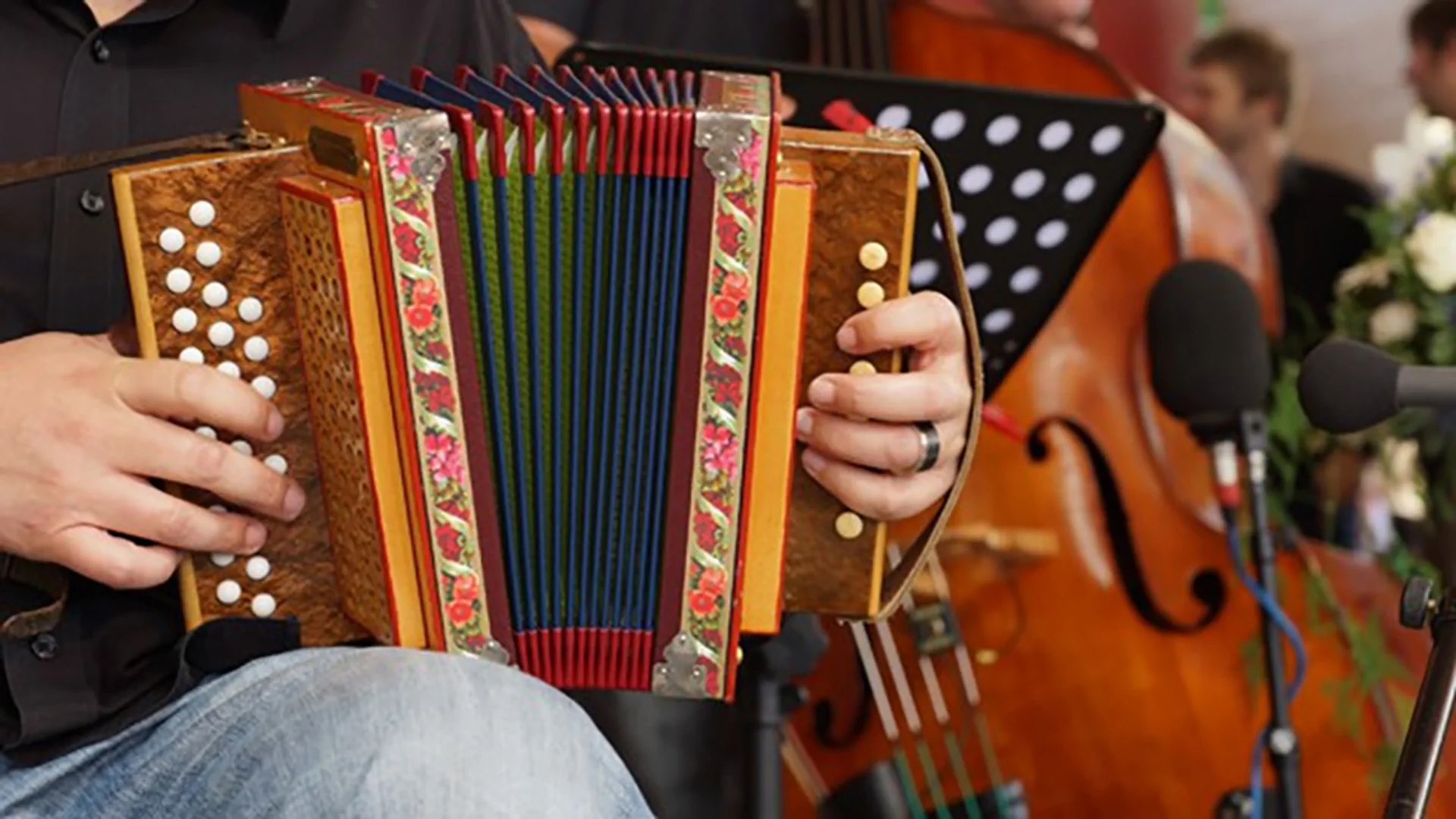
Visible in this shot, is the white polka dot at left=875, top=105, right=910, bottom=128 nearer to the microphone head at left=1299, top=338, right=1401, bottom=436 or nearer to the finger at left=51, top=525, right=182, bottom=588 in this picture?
the microphone head at left=1299, top=338, right=1401, bottom=436

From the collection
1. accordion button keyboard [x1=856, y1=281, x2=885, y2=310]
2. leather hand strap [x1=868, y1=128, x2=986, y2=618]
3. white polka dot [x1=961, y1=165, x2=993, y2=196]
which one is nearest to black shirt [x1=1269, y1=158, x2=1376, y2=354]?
white polka dot [x1=961, y1=165, x2=993, y2=196]

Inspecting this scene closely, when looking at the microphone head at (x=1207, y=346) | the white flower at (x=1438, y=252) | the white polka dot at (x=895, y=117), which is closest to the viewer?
the white polka dot at (x=895, y=117)

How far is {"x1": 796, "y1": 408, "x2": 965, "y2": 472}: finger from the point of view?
1.41m

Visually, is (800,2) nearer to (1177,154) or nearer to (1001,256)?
(1177,154)

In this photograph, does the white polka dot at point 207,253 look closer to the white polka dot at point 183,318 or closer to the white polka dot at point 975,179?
the white polka dot at point 183,318

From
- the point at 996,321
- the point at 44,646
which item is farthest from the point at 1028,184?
the point at 44,646

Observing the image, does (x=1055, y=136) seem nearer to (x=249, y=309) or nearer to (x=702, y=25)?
(x=249, y=309)

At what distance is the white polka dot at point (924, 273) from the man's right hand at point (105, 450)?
68 centimetres

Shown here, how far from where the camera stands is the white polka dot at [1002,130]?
1.74m

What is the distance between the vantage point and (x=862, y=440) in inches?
55.5

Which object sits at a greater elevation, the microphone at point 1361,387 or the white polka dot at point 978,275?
the microphone at point 1361,387

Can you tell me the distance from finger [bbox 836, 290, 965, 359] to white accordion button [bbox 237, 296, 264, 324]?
1.24 feet

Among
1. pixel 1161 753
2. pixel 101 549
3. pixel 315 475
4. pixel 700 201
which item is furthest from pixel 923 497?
pixel 1161 753

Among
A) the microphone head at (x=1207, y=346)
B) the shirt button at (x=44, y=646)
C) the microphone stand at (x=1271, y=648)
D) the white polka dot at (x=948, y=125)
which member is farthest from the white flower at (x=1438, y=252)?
the shirt button at (x=44, y=646)
